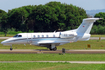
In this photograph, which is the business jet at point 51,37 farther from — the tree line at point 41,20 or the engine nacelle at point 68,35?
the tree line at point 41,20

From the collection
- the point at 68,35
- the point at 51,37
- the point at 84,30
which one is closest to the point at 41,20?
the point at 51,37

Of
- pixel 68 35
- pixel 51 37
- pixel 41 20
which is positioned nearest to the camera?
pixel 68 35

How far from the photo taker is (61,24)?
98.4 m

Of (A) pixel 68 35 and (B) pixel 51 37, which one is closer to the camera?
(A) pixel 68 35

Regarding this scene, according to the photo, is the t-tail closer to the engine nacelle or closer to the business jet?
the business jet

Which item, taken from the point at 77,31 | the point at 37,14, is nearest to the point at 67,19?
the point at 37,14

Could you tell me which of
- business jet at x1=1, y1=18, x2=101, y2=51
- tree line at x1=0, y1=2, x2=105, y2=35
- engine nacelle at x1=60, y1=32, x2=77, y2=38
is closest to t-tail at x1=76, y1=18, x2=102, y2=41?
business jet at x1=1, y1=18, x2=101, y2=51

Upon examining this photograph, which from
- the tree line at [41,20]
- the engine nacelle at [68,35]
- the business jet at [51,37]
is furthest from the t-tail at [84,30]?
the tree line at [41,20]

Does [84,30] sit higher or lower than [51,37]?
higher

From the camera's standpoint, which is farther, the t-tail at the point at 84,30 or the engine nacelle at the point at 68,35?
the t-tail at the point at 84,30

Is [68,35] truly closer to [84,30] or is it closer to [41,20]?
[84,30]

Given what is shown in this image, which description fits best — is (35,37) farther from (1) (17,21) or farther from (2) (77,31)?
(1) (17,21)

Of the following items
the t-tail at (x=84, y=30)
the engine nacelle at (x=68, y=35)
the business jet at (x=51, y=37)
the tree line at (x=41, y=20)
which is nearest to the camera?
the business jet at (x=51, y=37)

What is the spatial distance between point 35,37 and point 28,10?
72.0 m
